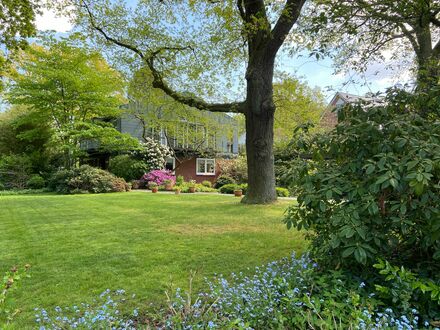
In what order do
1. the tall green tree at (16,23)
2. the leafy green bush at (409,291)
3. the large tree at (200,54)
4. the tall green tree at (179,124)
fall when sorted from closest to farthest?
the leafy green bush at (409,291), the tall green tree at (16,23), the large tree at (200,54), the tall green tree at (179,124)

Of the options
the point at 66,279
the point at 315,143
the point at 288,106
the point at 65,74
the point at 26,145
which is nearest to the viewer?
the point at 315,143

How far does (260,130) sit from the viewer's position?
31.9ft

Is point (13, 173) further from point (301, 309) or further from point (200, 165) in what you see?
point (301, 309)

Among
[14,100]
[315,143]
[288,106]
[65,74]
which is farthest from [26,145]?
[315,143]

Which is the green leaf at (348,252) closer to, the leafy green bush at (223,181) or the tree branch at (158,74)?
the tree branch at (158,74)

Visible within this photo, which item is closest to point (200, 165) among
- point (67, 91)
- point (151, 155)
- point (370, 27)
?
point (151, 155)

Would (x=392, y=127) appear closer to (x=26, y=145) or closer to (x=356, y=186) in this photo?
(x=356, y=186)

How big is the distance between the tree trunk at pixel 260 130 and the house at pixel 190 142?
1103cm

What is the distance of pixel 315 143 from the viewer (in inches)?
127

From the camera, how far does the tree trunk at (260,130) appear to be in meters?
9.43

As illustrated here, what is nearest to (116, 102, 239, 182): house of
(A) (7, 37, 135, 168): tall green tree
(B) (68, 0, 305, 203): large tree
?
(A) (7, 37, 135, 168): tall green tree

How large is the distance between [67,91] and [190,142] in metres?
8.90

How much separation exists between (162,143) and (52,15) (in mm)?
A: 14166

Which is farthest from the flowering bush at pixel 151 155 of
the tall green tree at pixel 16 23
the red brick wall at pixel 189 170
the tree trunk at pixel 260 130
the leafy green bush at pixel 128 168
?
the tall green tree at pixel 16 23
